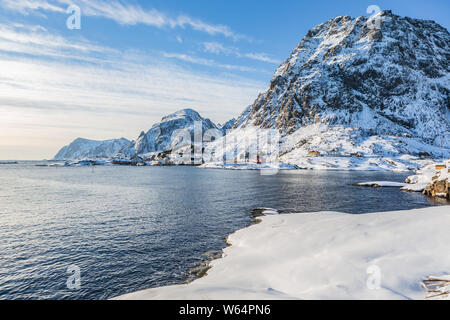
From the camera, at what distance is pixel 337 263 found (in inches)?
557

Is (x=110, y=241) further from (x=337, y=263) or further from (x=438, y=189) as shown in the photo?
(x=438, y=189)

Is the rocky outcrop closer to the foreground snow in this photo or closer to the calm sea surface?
the calm sea surface

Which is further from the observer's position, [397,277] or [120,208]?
[120,208]

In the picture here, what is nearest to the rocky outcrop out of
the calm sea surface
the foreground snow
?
the calm sea surface

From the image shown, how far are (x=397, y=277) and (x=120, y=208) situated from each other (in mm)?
41467

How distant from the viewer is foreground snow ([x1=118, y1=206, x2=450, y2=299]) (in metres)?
11.3

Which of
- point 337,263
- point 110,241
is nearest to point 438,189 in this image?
point 337,263

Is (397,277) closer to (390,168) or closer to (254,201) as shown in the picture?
(254,201)

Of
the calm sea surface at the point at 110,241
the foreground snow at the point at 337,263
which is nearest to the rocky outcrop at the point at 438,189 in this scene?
the calm sea surface at the point at 110,241

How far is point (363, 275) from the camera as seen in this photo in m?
12.4

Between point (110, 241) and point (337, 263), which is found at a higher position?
point (337, 263)
